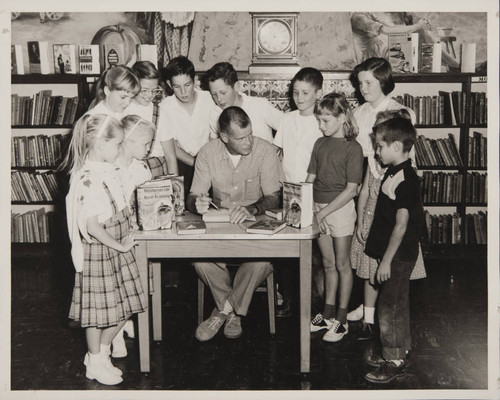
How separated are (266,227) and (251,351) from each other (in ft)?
2.69

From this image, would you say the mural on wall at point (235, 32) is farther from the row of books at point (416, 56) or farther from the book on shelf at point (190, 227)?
the book on shelf at point (190, 227)

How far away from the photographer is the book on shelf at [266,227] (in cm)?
271

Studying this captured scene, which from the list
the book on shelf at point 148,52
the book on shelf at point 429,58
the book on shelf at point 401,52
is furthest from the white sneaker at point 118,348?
the book on shelf at point 429,58

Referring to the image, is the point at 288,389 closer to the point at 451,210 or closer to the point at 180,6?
the point at 180,6

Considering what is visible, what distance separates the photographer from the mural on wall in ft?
16.9

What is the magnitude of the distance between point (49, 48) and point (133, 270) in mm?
3087

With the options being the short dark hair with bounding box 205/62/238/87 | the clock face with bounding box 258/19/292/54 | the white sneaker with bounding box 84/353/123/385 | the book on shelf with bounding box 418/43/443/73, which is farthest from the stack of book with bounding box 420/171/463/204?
the white sneaker with bounding box 84/353/123/385

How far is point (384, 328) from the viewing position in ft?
9.45

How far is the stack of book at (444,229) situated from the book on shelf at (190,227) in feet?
9.52

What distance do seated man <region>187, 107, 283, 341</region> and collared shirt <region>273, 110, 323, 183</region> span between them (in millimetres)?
318

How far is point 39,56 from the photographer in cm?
511

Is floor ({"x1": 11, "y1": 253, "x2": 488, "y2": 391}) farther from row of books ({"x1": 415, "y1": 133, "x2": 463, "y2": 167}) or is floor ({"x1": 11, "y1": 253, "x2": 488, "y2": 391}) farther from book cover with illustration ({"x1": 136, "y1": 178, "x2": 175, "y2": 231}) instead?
row of books ({"x1": 415, "y1": 133, "x2": 463, "y2": 167})

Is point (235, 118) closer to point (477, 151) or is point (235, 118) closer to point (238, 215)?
point (238, 215)

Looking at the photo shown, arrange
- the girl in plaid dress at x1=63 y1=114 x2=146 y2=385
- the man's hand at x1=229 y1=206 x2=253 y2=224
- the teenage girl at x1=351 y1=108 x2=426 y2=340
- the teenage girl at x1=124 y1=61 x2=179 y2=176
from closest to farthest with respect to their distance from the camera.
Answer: the girl in plaid dress at x1=63 y1=114 x2=146 y2=385 < the man's hand at x1=229 y1=206 x2=253 y2=224 < the teenage girl at x1=351 y1=108 x2=426 y2=340 < the teenage girl at x1=124 y1=61 x2=179 y2=176
